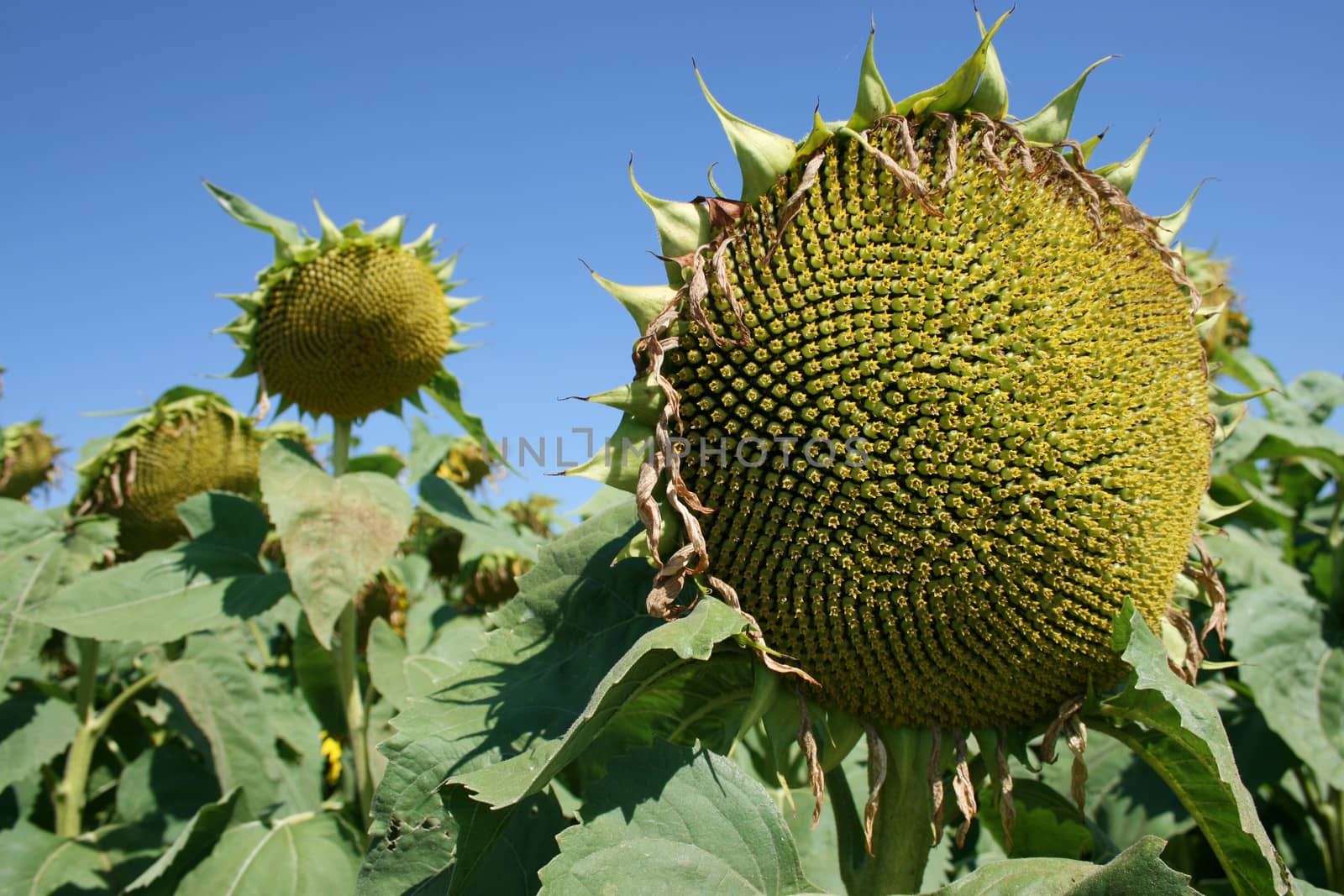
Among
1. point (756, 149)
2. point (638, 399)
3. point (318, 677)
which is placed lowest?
point (318, 677)

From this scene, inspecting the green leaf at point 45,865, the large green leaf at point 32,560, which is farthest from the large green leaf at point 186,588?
the green leaf at point 45,865

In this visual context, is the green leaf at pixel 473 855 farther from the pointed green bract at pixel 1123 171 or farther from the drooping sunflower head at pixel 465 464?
the drooping sunflower head at pixel 465 464

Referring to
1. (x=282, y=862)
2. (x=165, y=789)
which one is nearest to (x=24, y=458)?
(x=165, y=789)

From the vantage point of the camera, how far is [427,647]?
5.54 meters

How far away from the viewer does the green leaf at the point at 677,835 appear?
1.67m

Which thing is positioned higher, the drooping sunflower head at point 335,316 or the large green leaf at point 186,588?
the drooping sunflower head at point 335,316

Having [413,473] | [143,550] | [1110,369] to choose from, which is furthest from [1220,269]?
[143,550]

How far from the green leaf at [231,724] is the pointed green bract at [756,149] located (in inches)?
129

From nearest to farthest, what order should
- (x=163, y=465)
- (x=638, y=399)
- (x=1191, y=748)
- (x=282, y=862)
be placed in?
(x=1191, y=748) → (x=638, y=399) → (x=282, y=862) → (x=163, y=465)

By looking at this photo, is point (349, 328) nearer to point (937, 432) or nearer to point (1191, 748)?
point (937, 432)

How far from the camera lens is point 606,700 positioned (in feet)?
5.74

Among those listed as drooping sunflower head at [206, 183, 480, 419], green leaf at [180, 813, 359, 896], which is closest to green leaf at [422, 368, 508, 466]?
drooping sunflower head at [206, 183, 480, 419]

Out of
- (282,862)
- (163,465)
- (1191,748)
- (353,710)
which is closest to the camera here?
(1191,748)

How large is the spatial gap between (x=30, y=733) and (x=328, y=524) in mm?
1987
